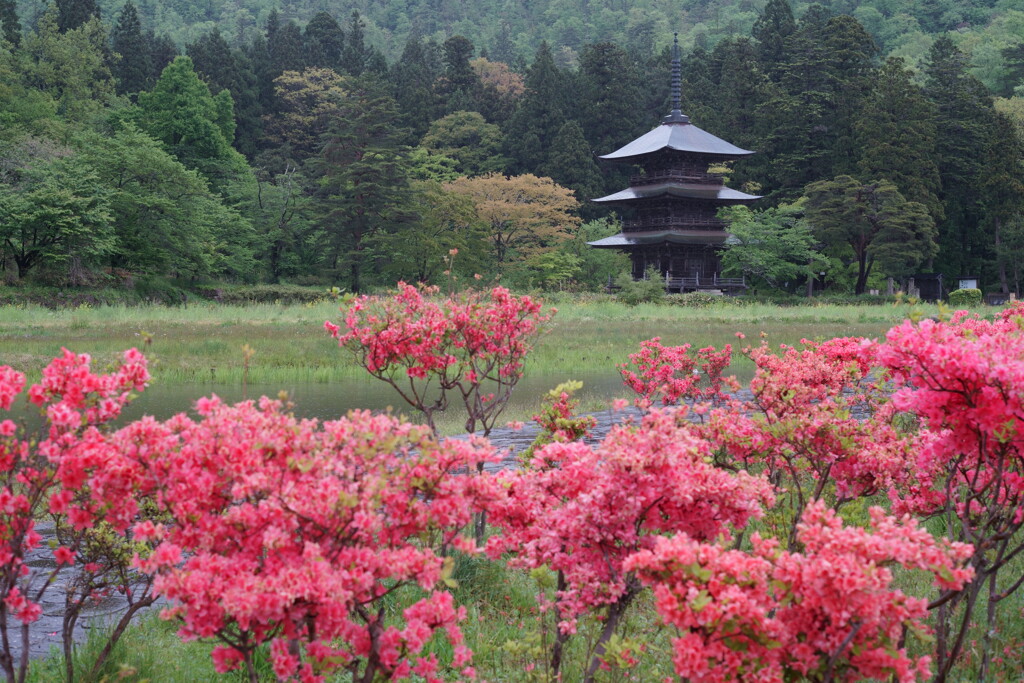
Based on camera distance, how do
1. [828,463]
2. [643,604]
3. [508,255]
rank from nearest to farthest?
[828,463]
[643,604]
[508,255]

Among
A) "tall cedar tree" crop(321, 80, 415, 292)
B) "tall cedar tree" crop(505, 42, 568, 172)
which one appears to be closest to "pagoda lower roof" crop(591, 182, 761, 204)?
"tall cedar tree" crop(321, 80, 415, 292)

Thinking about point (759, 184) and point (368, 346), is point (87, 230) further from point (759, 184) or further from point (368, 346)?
point (759, 184)

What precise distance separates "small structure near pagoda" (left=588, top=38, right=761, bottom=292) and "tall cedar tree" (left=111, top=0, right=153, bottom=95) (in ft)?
107

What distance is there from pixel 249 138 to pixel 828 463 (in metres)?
57.7

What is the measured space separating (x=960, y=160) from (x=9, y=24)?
52.4 meters

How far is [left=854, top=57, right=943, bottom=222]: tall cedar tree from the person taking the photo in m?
43.9

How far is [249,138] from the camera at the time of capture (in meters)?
57.7

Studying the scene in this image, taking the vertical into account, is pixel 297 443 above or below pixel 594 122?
below

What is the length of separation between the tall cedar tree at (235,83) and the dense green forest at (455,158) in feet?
0.55

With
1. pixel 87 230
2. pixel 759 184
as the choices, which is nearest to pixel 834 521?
pixel 87 230

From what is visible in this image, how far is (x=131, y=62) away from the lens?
57.3 meters

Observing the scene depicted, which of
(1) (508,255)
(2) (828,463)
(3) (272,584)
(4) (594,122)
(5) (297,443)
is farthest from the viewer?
(4) (594,122)

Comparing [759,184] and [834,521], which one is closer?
[834,521]

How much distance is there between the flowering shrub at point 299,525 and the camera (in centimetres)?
243
